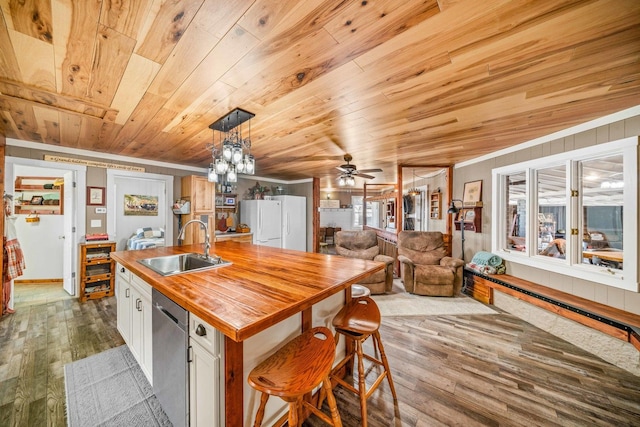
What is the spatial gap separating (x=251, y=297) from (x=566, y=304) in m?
3.27

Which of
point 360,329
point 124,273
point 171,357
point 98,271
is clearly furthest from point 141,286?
point 98,271

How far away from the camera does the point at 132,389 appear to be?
182cm

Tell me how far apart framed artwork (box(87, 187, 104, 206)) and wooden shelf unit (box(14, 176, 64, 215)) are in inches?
56.4

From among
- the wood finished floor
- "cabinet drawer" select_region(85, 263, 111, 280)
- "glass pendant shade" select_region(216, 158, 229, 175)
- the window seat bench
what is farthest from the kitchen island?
"cabinet drawer" select_region(85, 263, 111, 280)

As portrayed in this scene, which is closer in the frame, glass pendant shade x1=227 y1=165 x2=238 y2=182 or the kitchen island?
the kitchen island

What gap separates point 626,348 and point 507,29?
2.91 m

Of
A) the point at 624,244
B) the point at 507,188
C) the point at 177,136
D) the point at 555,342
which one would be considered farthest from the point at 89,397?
the point at 507,188

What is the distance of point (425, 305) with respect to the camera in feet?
11.4

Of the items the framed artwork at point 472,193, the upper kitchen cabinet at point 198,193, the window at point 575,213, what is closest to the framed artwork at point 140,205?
the upper kitchen cabinet at point 198,193

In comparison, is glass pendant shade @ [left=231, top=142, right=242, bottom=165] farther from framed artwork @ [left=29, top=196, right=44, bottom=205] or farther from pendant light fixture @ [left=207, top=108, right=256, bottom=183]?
framed artwork @ [left=29, top=196, right=44, bottom=205]

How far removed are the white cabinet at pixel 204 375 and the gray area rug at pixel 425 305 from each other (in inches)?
97.9

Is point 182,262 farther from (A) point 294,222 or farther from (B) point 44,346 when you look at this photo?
(A) point 294,222

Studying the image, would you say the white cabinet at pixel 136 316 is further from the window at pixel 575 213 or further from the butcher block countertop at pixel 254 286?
the window at pixel 575 213

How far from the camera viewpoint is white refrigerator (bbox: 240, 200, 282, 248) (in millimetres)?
5379
